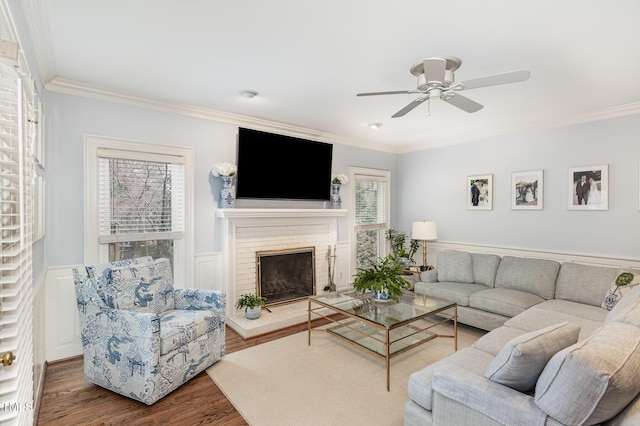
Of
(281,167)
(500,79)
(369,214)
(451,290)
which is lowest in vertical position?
(451,290)

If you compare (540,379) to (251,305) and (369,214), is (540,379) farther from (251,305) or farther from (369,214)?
(369,214)

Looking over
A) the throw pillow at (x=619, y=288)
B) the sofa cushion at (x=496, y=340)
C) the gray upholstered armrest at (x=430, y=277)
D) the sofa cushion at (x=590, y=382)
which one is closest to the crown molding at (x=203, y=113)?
the gray upholstered armrest at (x=430, y=277)

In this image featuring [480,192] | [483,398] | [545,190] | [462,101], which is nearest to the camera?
[483,398]

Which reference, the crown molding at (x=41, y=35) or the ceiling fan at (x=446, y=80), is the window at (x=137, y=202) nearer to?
the crown molding at (x=41, y=35)

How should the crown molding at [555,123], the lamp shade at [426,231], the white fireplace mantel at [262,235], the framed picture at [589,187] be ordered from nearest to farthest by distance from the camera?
the crown molding at [555,123] → the framed picture at [589,187] → the white fireplace mantel at [262,235] → the lamp shade at [426,231]

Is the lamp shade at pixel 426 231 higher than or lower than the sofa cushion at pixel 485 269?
higher

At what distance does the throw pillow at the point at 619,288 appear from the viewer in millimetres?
3030

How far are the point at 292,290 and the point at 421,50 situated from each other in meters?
3.45

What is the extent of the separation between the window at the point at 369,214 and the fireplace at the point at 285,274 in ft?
3.40

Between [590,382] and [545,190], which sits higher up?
[545,190]

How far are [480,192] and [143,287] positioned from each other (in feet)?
15.0

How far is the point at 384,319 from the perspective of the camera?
113 inches

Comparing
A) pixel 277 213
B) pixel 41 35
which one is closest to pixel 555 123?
pixel 277 213

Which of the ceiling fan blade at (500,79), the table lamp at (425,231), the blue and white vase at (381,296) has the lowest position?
the blue and white vase at (381,296)
